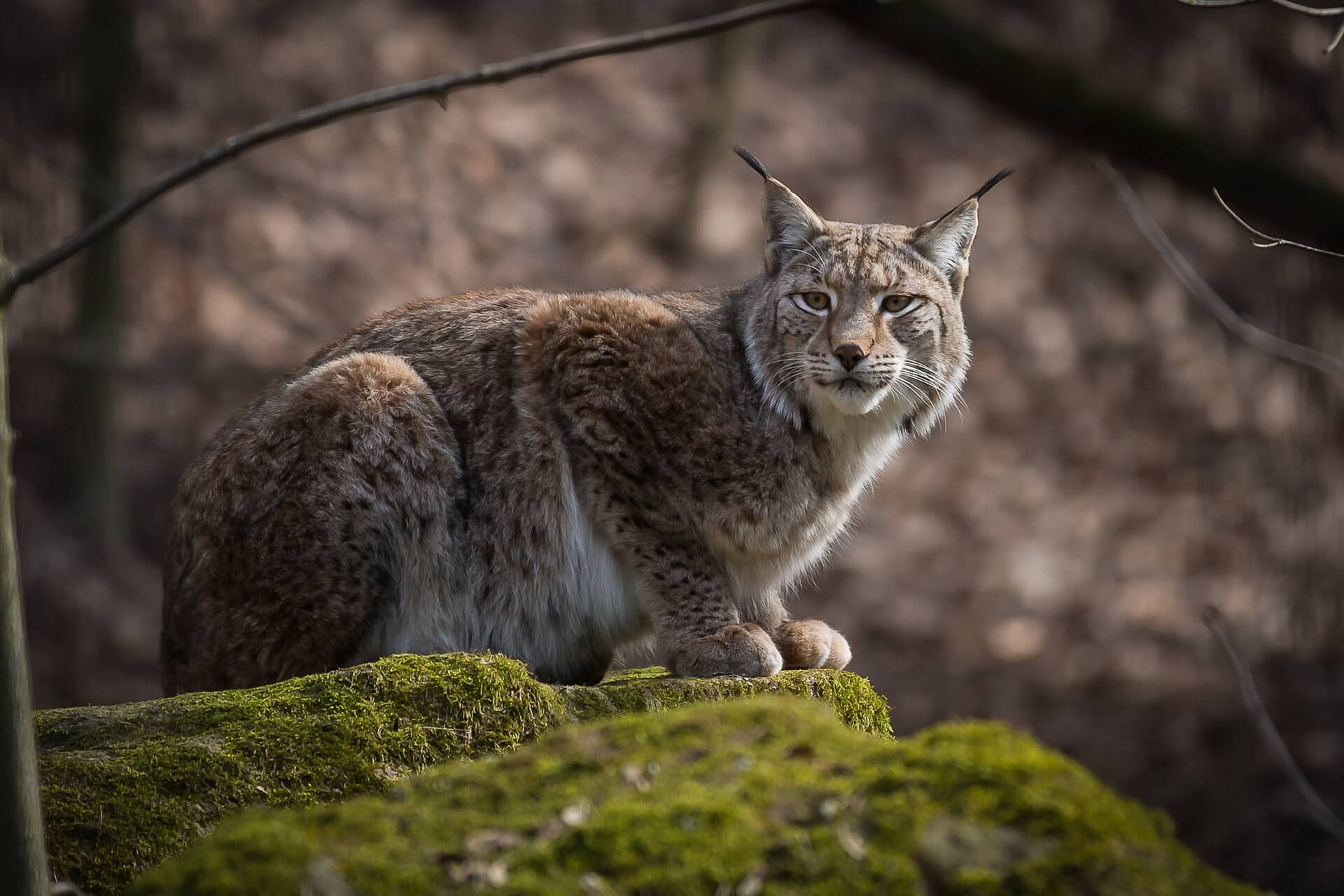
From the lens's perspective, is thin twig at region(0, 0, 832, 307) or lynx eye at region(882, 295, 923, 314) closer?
thin twig at region(0, 0, 832, 307)

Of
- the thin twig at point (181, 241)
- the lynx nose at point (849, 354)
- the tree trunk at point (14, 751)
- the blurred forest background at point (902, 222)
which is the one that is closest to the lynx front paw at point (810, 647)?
the lynx nose at point (849, 354)

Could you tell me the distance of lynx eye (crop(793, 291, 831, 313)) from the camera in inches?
203

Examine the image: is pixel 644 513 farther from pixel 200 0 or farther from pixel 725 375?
pixel 200 0

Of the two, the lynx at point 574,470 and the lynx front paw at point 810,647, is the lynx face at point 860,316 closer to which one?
the lynx at point 574,470

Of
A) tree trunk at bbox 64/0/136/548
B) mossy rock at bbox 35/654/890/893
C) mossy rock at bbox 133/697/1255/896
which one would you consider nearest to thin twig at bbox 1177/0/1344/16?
mossy rock at bbox 133/697/1255/896

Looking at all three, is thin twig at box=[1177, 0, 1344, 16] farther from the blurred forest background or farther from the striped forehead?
the blurred forest background

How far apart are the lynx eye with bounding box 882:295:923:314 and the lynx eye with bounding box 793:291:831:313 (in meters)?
0.21

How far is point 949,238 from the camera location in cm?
537

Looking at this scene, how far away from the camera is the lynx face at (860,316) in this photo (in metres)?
4.98

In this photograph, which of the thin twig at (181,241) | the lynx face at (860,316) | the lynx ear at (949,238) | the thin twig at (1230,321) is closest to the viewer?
the thin twig at (1230,321)

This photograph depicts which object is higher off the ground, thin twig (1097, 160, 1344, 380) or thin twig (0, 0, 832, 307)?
thin twig (0, 0, 832, 307)

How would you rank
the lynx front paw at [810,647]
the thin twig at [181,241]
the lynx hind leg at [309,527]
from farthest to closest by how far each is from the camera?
1. the thin twig at [181,241]
2. the lynx front paw at [810,647]
3. the lynx hind leg at [309,527]

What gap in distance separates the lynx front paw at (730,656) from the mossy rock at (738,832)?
1.99m

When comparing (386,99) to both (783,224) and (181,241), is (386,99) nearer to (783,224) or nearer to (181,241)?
(783,224)
